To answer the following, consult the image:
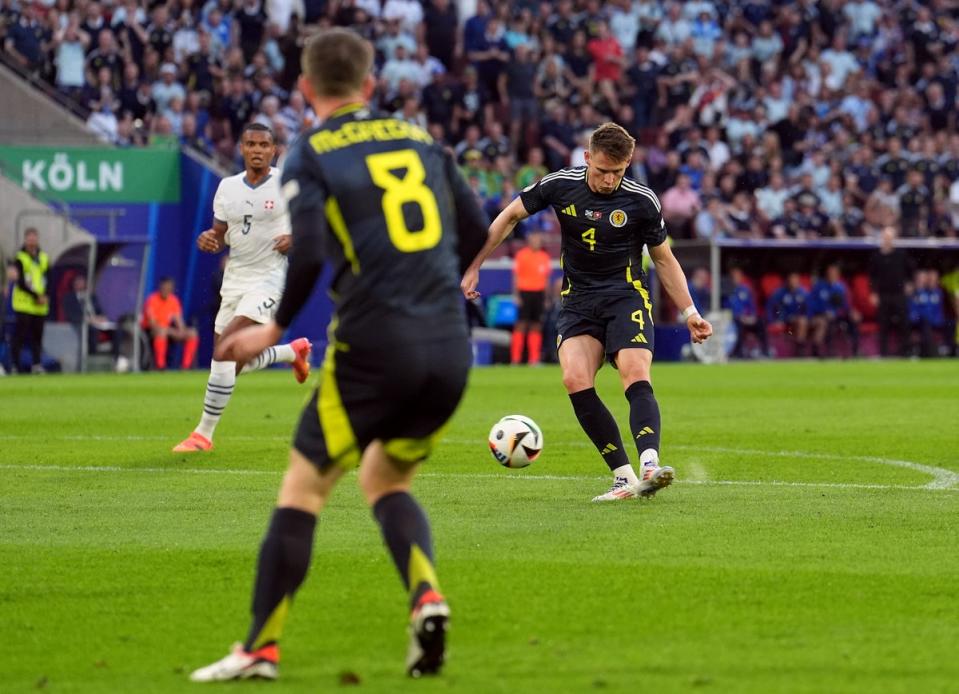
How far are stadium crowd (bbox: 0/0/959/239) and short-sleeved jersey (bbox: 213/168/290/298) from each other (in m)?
15.2

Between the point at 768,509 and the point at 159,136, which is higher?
the point at 159,136

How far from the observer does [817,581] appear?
6.60 m

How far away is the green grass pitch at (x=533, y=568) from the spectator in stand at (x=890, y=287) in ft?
55.4

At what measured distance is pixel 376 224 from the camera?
503 centimetres

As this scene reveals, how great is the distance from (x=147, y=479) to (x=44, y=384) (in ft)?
39.7

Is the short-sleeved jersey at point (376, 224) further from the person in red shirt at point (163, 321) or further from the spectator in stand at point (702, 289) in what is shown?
the spectator in stand at point (702, 289)

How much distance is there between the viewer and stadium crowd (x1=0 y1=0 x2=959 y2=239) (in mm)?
28188

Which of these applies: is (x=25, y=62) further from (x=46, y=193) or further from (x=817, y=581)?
(x=817, y=581)

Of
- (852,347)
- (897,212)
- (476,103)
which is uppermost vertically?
(476,103)

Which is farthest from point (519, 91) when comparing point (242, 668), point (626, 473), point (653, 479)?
point (242, 668)

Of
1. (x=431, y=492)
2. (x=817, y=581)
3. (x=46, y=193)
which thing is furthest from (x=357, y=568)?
(x=46, y=193)

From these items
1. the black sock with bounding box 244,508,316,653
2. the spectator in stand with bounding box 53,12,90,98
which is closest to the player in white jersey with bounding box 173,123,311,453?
the black sock with bounding box 244,508,316,653

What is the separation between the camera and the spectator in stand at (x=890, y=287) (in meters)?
30.2

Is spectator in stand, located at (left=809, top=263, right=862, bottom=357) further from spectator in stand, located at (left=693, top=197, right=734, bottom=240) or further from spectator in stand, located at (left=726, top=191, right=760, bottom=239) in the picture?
spectator in stand, located at (left=693, top=197, right=734, bottom=240)
